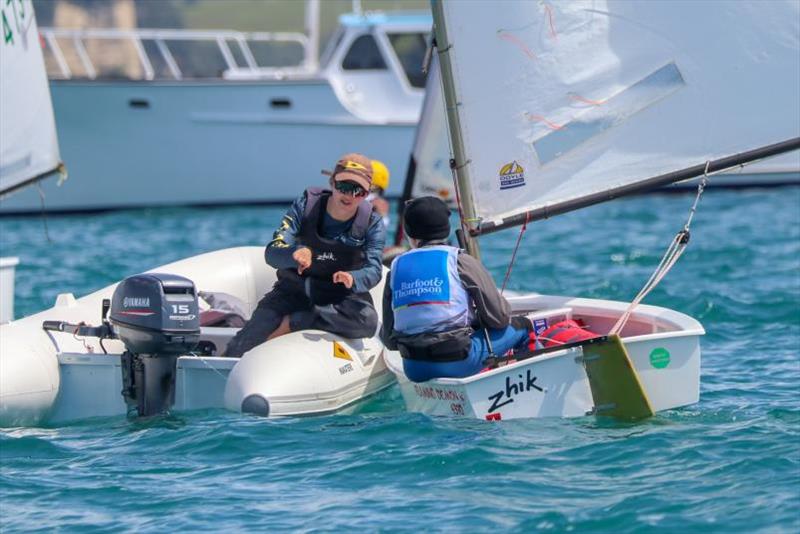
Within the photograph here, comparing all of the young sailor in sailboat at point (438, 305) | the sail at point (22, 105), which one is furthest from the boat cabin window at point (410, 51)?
the young sailor in sailboat at point (438, 305)

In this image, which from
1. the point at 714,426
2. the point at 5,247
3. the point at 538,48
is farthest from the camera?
the point at 5,247

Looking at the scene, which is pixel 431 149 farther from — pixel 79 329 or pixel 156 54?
pixel 156 54

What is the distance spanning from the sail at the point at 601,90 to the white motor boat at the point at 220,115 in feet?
36.1

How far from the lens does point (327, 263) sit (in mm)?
6805

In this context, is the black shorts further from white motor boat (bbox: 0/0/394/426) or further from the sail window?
the sail window

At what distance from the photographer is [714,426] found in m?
5.96

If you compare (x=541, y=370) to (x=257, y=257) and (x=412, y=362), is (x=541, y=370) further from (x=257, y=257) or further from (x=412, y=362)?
(x=257, y=257)

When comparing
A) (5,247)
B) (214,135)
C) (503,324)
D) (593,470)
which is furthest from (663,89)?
(214,135)

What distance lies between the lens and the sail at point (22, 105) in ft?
27.0

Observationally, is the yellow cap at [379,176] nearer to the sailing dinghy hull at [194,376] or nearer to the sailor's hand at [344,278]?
the sailing dinghy hull at [194,376]

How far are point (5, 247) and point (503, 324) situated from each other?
32.9 ft

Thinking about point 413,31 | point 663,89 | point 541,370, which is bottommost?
point 541,370

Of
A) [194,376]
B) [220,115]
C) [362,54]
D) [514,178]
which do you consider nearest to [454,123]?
[514,178]

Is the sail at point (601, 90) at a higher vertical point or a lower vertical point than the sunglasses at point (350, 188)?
higher
